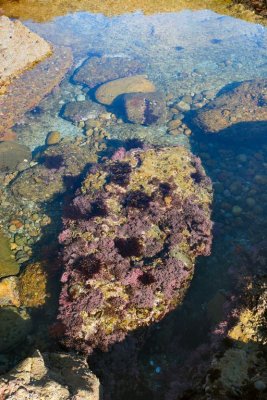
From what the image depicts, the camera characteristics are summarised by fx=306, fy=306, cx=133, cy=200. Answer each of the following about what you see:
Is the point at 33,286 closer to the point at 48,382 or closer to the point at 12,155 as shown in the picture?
the point at 48,382

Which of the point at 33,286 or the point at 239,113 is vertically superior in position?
the point at 239,113

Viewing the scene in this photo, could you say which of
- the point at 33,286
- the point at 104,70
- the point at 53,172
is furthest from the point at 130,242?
the point at 104,70

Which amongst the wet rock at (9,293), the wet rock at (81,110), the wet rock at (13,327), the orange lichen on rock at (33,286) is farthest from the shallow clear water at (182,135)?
the wet rock at (9,293)

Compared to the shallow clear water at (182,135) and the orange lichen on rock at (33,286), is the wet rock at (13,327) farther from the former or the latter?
the shallow clear water at (182,135)

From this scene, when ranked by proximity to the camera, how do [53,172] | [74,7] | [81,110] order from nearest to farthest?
[53,172], [74,7], [81,110]

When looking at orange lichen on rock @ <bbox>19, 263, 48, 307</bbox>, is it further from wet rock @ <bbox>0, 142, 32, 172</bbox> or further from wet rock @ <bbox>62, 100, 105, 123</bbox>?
wet rock @ <bbox>62, 100, 105, 123</bbox>

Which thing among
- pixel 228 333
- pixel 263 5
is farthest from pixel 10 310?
pixel 263 5

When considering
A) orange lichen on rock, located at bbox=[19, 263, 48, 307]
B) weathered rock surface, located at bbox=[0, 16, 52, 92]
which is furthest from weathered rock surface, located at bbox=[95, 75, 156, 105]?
orange lichen on rock, located at bbox=[19, 263, 48, 307]
